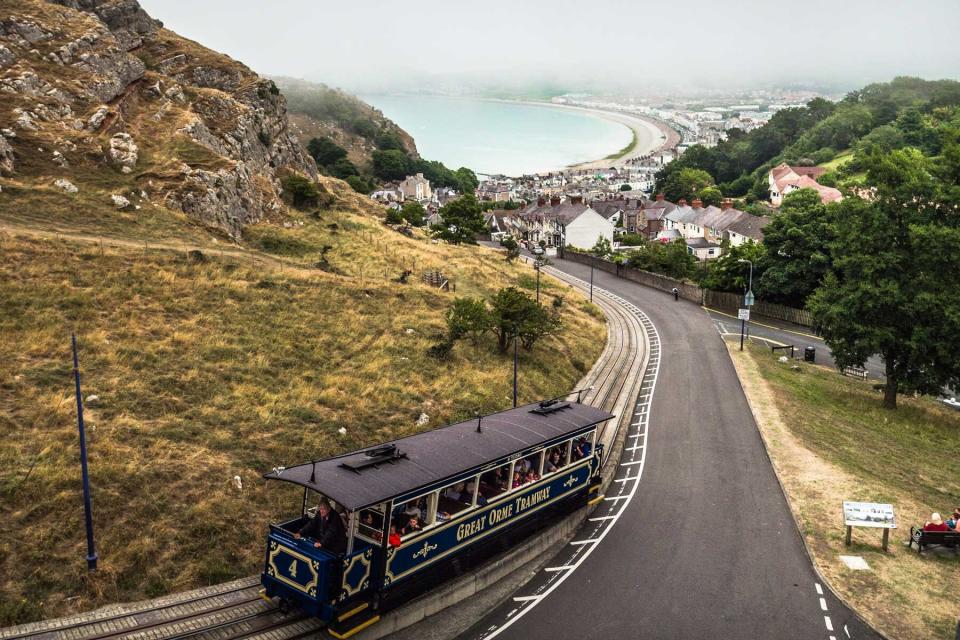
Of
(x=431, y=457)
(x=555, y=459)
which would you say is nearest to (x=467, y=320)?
(x=555, y=459)

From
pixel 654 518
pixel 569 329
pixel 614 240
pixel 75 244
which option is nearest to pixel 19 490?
pixel 654 518

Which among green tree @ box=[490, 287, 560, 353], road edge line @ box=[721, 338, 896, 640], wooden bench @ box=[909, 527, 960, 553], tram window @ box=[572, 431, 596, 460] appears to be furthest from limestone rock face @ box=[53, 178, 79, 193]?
wooden bench @ box=[909, 527, 960, 553]

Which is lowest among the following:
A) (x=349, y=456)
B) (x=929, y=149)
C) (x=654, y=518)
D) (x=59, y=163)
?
(x=654, y=518)

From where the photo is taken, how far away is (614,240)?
127750 millimetres

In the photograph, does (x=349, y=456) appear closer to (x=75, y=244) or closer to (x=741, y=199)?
(x=75, y=244)

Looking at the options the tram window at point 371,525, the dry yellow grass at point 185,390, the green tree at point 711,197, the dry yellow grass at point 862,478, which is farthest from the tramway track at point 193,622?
the green tree at point 711,197

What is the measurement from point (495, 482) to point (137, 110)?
56367 millimetres

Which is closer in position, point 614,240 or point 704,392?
point 704,392

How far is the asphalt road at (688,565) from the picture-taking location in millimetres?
20703

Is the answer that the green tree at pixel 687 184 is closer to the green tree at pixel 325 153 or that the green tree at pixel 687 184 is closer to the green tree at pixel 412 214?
the green tree at pixel 325 153

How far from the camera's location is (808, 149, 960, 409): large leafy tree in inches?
1670

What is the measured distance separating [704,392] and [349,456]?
2825 cm

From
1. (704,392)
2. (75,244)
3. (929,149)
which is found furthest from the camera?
(929,149)

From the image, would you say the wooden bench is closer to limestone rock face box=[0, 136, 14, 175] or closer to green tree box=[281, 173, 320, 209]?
limestone rock face box=[0, 136, 14, 175]
